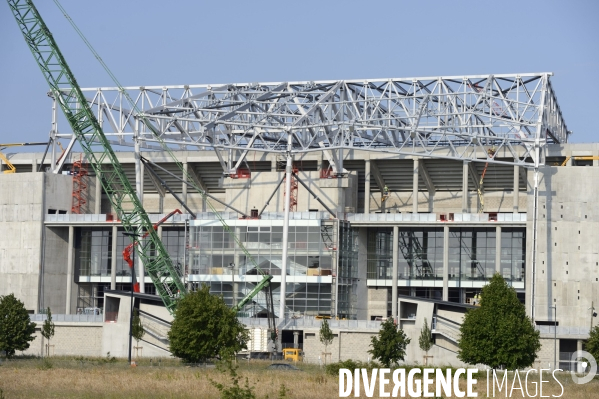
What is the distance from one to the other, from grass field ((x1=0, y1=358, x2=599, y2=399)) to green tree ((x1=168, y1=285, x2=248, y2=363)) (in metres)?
8.60

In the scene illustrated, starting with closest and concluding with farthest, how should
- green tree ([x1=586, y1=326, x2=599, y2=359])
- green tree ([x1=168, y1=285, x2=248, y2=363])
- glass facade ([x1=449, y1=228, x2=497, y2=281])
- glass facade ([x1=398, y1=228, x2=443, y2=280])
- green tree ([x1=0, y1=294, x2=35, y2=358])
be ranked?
green tree ([x1=586, y1=326, x2=599, y2=359]) < green tree ([x1=168, y1=285, x2=248, y2=363]) < green tree ([x1=0, y1=294, x2=35, y2=358]) < glass facade ([x1=449, y1=228, x2=497, y2=281]) < glass facade ([x1=398, y1=228, x2=443, y2=280])

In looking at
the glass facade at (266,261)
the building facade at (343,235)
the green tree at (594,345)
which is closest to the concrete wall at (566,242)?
the building facade at (343,235)

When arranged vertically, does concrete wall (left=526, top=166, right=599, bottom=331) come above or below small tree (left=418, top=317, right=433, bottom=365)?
above

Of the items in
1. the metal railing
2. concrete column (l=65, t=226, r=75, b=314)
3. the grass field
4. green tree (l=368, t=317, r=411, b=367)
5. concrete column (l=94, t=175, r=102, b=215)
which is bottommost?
the grass field

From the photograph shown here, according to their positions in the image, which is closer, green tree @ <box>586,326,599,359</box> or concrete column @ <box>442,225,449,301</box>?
green tree @ <box>586,326,599,359</box>

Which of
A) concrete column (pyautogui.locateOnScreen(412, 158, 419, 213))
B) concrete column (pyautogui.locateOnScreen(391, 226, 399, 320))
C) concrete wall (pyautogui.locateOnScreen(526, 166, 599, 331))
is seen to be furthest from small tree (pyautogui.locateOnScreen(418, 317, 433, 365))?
concrete column (pyautogui.locateOnScreen(412, 158, 419, 213))

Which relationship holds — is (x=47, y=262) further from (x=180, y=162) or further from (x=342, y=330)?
(x=342, y=330)

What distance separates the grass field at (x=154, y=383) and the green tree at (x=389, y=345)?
10.0 meters

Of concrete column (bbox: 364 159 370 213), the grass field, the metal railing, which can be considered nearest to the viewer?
the grass field

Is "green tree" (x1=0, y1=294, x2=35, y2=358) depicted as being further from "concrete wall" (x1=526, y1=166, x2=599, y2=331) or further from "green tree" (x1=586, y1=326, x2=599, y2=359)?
"green tree" (x1=586, y1=326, x2=599, y2=359)

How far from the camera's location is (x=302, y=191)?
420 ft

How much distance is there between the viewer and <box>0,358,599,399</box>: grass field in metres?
63.8

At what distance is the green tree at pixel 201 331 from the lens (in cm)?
9338

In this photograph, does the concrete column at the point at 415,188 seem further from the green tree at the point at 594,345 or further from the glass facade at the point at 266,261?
the green tree at the point at 594,345
